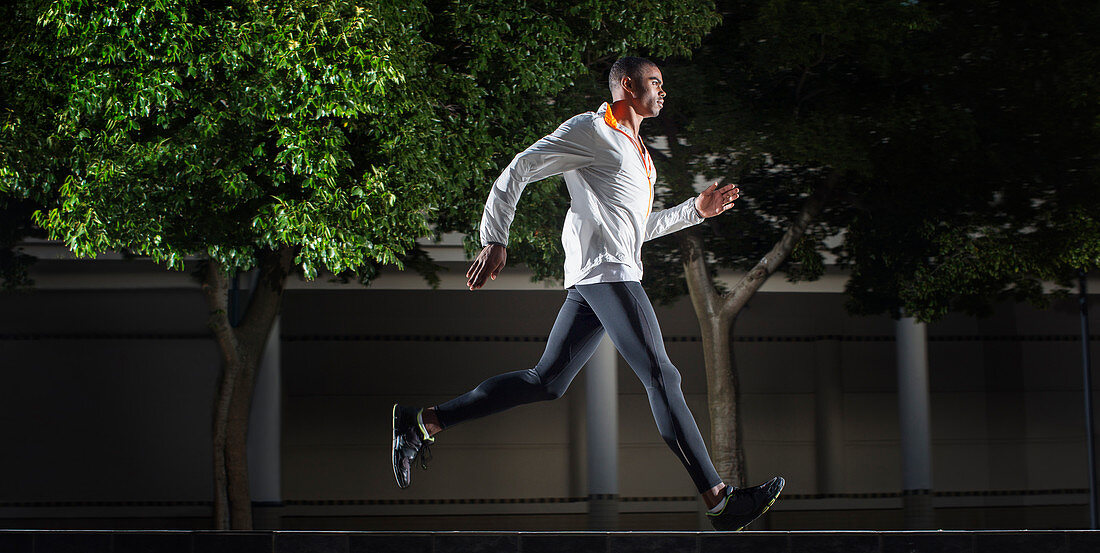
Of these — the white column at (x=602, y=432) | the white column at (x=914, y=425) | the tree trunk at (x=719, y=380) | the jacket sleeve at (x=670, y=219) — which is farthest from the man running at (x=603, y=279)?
the white column at (x=914, y=425)

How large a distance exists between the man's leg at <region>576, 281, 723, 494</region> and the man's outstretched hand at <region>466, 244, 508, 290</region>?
1.74 feet

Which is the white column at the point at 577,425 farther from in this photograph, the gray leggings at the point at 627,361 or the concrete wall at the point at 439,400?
the gray leggings at the point at 627,361

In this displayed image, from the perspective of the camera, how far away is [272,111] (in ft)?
26.4

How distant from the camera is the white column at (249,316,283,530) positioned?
45.7ft

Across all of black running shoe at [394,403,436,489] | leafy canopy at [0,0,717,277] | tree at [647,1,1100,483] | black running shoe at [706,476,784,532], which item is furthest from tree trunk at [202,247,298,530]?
black running shoe at [706,476,784,532]

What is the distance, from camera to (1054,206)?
36.4ft

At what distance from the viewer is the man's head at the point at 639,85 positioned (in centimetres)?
524

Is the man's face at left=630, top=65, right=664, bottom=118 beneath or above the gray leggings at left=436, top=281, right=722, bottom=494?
above

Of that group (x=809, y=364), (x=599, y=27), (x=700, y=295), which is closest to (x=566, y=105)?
(x=599, y=27)

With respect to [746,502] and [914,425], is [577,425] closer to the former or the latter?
[914,425]

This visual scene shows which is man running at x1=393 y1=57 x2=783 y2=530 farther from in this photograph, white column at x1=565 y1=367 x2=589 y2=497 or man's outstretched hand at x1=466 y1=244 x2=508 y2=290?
white column at x1=565 y1=367 x2=589 y2=497

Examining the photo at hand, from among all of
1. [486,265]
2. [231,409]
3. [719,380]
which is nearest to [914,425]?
[719,380]

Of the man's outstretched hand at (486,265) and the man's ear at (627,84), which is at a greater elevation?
the man's ear at (627,84)

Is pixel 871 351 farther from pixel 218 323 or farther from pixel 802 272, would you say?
pixel 218 323
